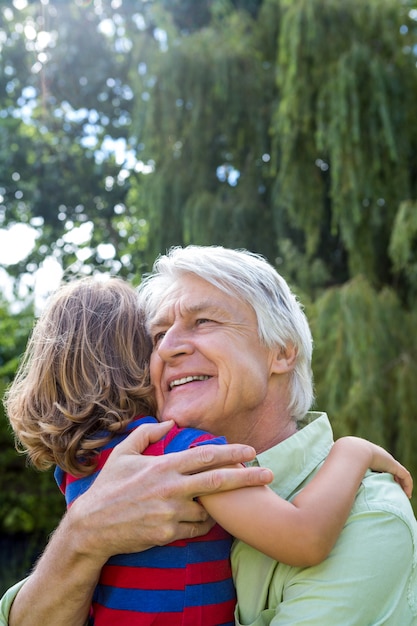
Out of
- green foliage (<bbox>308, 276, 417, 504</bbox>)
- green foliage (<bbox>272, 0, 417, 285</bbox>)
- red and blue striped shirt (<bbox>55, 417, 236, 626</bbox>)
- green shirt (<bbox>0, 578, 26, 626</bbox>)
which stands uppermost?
green foliage (<bbox>272, 0, 417, 285</bbox>)

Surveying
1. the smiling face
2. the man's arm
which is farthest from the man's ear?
the man's arm

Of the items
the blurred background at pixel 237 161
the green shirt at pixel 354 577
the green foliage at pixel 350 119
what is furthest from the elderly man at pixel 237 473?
the green foliage at pixel 350 119

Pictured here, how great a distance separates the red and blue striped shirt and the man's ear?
1.09 ft

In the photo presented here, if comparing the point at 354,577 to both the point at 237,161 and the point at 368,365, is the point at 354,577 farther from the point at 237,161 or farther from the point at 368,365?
the point at 237,161

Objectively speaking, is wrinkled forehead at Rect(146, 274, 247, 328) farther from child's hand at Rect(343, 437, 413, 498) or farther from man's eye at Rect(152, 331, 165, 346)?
child's hand at Rect(343, 437, 413, 498)

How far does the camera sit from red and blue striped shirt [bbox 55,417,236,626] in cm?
152

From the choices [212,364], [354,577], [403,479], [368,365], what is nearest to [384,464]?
[403,479]

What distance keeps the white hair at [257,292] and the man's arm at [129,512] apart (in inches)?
15.2

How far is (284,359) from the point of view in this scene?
1897 mm

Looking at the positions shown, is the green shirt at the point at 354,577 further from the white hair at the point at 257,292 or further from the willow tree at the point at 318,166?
the willow tree at the point at 318,166

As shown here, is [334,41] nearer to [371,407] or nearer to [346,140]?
[346,140]

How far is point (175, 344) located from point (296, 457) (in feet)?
1.20

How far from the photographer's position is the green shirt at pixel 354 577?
146 centimetres

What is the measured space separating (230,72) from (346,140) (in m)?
1.69
